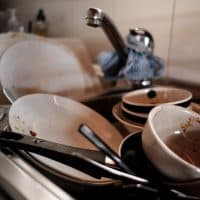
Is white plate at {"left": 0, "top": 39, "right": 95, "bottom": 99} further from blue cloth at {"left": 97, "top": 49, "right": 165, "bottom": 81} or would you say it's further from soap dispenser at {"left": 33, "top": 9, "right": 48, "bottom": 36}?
soap dispenser at {"left": 33, "top": 9, "right": 48, "bottom": 36}

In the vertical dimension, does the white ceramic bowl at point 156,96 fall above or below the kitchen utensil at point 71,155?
below

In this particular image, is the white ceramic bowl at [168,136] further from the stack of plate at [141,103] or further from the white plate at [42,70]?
the white plate at [42,70]

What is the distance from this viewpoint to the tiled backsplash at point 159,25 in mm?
728

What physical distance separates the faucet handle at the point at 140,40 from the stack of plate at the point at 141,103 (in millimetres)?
119

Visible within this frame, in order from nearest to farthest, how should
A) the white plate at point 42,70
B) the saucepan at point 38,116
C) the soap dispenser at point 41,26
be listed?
the saucepan at point 38,116 → the white plate at point 42,70 → the soap dispenser at point 41,26

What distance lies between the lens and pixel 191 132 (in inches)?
17.9

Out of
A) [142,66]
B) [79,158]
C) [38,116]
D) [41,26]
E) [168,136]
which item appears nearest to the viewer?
[79,158]

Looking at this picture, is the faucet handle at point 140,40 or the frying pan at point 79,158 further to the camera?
the faucet handle at point 140,40

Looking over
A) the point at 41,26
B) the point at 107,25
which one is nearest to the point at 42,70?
the point at 107,25

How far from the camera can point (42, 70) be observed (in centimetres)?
80

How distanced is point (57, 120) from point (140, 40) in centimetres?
28

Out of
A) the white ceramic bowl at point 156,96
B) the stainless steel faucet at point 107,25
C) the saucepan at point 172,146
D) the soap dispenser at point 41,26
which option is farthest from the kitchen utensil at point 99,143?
the soap dispenser at point 41,26

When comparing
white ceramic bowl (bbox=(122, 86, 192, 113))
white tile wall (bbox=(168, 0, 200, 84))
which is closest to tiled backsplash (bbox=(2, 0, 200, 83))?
white tile wall (bbox=(168, 0, 200, 84))

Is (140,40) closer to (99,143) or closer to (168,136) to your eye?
(168,136)
